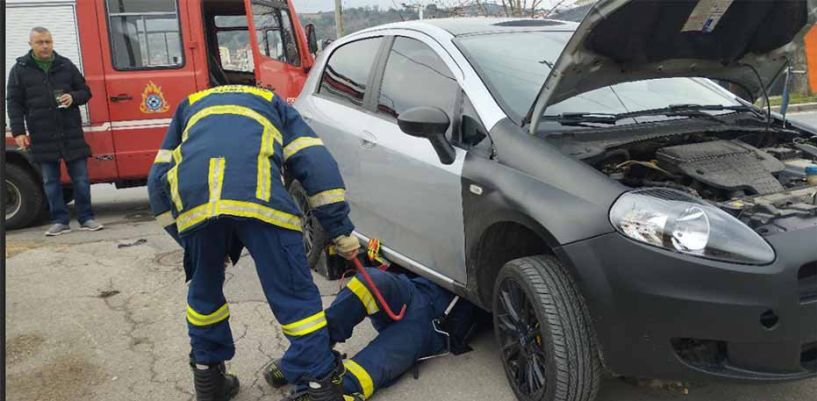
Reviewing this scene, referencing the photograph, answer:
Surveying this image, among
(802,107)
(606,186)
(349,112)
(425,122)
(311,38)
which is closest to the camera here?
(606,186)

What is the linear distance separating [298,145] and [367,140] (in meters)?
1.11

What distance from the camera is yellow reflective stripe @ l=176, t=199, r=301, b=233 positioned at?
2.46 metres

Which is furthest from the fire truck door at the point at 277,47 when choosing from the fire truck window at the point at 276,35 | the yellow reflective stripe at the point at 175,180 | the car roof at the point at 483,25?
the yellow reflective stripe at the point at 175,180

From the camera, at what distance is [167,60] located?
6.71 metres

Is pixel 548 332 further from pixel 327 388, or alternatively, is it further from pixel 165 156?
pixel 165 156

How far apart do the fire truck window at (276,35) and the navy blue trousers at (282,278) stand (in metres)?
5.00

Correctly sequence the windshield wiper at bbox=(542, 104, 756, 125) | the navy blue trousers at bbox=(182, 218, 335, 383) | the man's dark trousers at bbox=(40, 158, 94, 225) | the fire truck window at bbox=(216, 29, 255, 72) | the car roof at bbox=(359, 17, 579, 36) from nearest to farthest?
1. the navy blue trousers at bbox=(182, 218, 335, 383)
2. the windshield wiper at bbox=(542, 104, 756, 125)
3. the car roof at bbox=(359, 17, 579, 36)
4. the man's dark trousers at bbox=(40, 158, 94, 225)
5. the fire truck window at bbox=(216, 29, 255, 72)

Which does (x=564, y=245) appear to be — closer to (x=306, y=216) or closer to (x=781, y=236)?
(x=781, y=236)

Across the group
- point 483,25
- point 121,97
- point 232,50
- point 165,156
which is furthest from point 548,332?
point 232,50

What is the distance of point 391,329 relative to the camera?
10.5 ft

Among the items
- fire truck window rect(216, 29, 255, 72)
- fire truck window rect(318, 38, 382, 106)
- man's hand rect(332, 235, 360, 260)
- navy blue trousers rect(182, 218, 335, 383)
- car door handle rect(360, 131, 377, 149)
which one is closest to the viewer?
navy blue trousers rect(182, 218, 335, 383)

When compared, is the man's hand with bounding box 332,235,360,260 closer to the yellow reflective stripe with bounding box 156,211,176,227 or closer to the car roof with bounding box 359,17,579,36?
the yellow reflective stripe with bounding box 156,211,176,227

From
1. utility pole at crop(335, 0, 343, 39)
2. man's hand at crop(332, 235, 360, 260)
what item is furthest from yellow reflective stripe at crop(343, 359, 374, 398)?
utility pole at crop(335, 0, 343, 39)

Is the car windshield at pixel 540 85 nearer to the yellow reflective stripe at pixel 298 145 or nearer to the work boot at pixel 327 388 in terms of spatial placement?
the yellow reflective stripe at pixel 298 145
